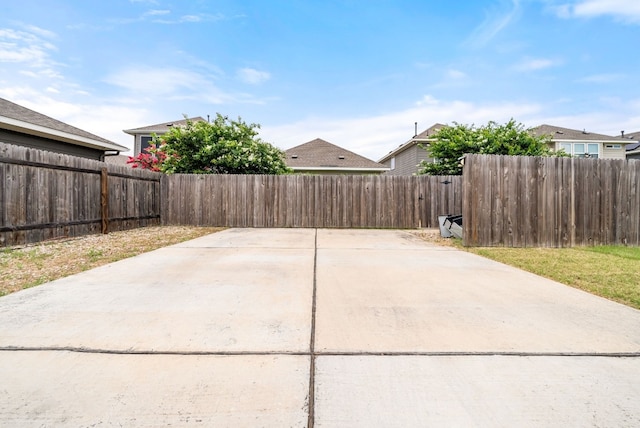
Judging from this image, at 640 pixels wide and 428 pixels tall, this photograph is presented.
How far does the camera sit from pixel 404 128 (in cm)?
2647

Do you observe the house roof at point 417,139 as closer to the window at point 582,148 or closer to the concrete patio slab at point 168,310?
the window at point 582,148

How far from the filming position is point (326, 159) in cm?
2059

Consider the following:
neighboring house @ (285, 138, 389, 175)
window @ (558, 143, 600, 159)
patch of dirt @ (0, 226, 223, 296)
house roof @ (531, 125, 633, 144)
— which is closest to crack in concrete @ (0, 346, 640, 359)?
patch of dirt @ (0, 226, 223, 296)

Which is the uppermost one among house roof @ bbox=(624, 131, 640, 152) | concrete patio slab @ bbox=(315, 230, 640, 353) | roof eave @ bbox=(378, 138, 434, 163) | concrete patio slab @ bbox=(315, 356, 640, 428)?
house roof @ bbox=(624, 131, 640, 152)

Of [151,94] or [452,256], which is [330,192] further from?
[151,94]

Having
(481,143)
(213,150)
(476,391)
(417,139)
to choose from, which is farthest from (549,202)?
(417,139)

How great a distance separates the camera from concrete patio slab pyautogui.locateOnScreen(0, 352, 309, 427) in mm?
1539

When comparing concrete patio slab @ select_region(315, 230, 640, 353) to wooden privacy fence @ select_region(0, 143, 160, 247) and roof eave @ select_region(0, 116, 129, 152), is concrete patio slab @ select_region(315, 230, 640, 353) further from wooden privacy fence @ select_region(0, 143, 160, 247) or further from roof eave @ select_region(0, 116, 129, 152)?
roof eave @ select_region(0, 116, 129, 152)

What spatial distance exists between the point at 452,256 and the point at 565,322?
10.9 ft

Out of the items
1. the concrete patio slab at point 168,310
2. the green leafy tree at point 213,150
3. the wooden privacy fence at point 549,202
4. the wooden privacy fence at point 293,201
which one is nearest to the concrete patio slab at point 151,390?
the concrete patio slab at point 168,310

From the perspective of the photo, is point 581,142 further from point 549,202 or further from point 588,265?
point 588,265

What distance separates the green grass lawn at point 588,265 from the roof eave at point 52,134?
1250cm

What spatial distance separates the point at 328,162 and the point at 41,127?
44.0 feet

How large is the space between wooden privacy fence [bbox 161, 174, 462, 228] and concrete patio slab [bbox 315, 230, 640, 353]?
693 cm
